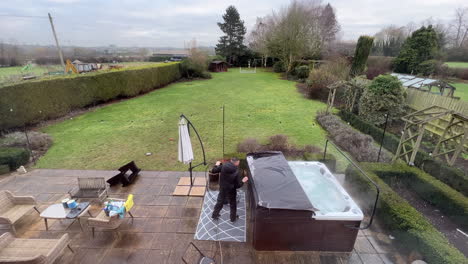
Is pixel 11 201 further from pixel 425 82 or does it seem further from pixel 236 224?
pixel 425 82

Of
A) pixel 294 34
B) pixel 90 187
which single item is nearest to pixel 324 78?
pixel 294 34

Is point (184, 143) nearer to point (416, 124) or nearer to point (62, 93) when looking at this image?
point (416, 124)

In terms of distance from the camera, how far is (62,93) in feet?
42.9

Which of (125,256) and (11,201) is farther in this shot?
(11,201)

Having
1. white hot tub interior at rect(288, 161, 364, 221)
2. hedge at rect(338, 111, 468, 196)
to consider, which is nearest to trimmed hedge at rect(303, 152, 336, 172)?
white hot tub interior at rect(288, 161, 364, 221)

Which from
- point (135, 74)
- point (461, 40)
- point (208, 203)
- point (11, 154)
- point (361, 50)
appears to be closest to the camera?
point (208, 203)

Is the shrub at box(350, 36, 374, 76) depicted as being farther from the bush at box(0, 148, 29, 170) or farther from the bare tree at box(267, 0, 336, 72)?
the bush at box(0, 148, 29, 170)

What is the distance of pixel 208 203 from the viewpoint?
5.46m

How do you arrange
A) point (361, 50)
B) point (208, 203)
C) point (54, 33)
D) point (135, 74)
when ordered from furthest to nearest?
point (361, 50) < point (135, 74) < point (54, 33) < point (208, 203)

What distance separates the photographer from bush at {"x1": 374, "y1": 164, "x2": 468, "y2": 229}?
4.75 metres

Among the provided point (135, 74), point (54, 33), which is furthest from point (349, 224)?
point (54, 33)

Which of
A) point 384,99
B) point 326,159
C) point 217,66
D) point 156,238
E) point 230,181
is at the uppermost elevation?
point 217,66

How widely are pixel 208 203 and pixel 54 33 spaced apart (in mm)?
18919

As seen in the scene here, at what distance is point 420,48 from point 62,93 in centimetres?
3765
